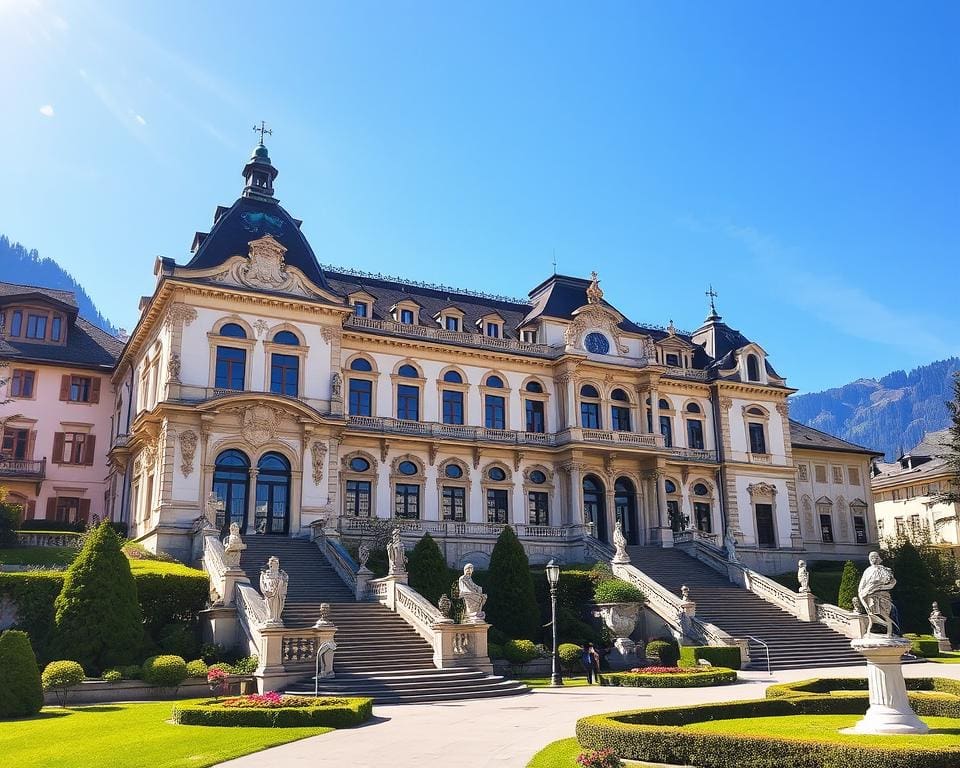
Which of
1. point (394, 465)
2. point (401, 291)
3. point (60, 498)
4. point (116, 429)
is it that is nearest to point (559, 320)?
point (401, 291)

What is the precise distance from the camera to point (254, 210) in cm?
4288

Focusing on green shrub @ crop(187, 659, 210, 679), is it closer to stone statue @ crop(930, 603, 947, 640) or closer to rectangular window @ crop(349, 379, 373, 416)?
rectangular window @ crop(349, 379, 373, 416)

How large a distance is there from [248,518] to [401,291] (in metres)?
18.0

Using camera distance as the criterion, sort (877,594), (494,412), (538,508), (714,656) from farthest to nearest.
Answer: (494,412) → (538,508) → (714,656) → (877,594)

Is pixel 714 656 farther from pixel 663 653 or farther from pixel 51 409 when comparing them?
pixel 51 409

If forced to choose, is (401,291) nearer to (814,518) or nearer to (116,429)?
(116,429)

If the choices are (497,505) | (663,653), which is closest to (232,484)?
(497,505)

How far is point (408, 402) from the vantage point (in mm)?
45469

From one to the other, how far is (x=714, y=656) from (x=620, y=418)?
21578 millimetres

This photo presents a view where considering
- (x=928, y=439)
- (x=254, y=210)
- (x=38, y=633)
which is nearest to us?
(x=38, y=633)

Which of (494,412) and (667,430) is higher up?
(494,412)

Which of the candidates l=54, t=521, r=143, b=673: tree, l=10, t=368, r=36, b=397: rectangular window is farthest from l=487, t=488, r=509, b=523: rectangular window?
l=10, t=368, r=36, b=397: rectangular window

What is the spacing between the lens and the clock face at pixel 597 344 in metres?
50.3

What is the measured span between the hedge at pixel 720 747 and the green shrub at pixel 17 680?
1300 cm
